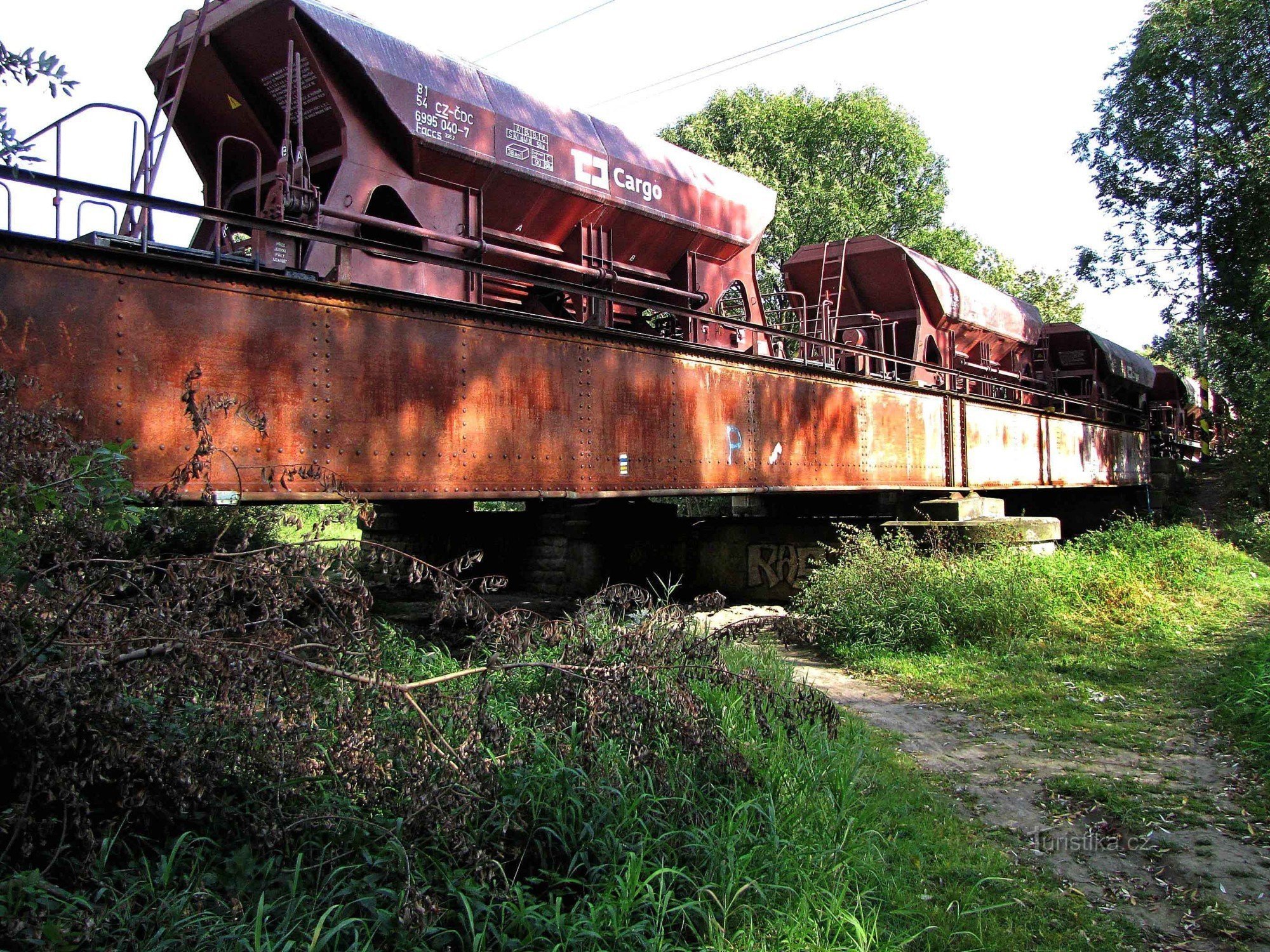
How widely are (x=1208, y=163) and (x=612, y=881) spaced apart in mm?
26211

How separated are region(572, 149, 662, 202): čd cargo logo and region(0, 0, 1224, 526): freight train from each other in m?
0.03

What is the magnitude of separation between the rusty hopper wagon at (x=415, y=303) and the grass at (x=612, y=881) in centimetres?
158

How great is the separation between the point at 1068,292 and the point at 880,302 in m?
36.5

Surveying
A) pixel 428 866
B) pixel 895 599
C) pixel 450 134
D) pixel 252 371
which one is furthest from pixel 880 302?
pixel 428 866

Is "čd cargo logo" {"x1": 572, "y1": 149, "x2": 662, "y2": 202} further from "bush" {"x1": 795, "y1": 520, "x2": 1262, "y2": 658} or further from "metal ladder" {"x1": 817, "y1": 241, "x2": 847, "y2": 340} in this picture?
"metal ladder" {"x1": 817, "y1": 241, "x2": 847, "y2": 340}

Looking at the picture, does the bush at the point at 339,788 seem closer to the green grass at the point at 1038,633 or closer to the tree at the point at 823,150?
the green grass at the point at 1038,633

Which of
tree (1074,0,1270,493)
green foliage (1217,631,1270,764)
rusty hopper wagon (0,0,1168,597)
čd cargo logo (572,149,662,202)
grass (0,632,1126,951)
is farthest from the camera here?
tree (1074,0,1270,493)

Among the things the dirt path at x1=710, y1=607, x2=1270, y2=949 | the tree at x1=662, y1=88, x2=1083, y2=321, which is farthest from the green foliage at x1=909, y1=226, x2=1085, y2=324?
the dirt path at x1=710, y1=607, x2=1270, y2=949

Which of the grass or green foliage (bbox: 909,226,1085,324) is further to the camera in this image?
green foliage (bbox: 909,226,1085,324)

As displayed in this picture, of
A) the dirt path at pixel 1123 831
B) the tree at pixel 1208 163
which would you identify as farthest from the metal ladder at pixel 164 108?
the tree at pixel 1208 163

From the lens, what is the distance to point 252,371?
498 centimetres

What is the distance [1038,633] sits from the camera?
29.9ft

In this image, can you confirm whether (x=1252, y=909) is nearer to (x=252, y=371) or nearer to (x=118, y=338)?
(x=252, y=371)

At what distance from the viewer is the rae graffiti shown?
1230 centimetres
